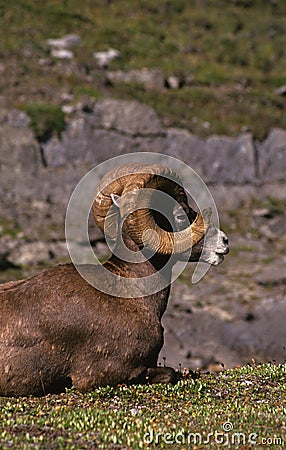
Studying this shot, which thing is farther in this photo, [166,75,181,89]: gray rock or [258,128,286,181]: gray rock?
[166,75,181,89]: gray rock

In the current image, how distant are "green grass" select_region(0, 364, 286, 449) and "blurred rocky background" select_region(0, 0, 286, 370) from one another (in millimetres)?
10078

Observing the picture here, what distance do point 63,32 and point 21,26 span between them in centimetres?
251

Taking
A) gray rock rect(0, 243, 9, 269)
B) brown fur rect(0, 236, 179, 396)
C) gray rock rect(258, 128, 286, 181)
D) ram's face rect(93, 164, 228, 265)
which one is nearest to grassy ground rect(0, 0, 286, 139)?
gray rock rect(258, 128, 286, 181)

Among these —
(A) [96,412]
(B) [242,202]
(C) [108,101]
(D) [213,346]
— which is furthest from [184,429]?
(C) [108,101]

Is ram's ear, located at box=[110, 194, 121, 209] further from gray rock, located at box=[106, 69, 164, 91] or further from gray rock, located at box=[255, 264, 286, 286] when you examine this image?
gray rock, located at box=[106, 69, 164, 91]

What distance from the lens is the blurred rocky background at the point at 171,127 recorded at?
88.2 feet

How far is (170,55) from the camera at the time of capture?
44.2m

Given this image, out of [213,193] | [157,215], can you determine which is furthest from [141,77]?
[157,215]

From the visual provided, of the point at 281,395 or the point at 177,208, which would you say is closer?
the point at 281,395

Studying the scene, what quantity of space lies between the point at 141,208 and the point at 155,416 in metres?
3.57

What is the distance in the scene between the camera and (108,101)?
3791 centimetres

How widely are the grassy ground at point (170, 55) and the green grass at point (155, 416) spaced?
87.4ft

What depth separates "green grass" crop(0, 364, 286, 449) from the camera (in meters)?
8.78

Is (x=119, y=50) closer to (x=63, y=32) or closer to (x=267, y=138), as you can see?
(x=63, y=32)
